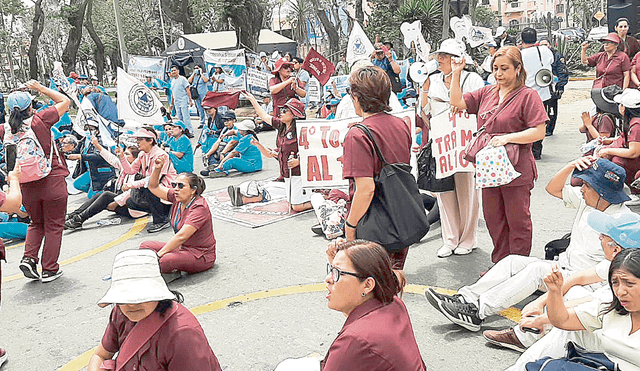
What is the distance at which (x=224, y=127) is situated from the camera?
11.3 m

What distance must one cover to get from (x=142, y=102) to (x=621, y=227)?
6.73 m

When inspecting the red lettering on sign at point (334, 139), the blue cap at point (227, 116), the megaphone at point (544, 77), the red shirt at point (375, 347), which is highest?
the megaphone at point (544, 77)

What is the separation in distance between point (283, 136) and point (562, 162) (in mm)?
4381

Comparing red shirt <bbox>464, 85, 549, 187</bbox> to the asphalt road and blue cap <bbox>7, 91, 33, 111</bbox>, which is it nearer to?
the asphalt road

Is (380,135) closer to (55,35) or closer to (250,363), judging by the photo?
(250,363)

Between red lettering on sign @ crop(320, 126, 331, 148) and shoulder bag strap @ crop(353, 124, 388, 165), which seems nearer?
shoulder bag strap @ crop(353, 124, 388, 165)

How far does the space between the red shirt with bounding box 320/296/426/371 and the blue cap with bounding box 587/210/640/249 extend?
1.25 metres

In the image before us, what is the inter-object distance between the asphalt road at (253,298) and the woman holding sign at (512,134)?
0.66 metres

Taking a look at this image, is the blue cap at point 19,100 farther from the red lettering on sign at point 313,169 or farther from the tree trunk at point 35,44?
the tree trunk at point 35,44

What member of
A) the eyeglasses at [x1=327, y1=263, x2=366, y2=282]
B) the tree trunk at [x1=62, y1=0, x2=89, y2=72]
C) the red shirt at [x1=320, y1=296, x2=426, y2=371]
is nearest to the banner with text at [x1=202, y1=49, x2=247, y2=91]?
the eyeglasses at [x1=327, y1=263, x2=366, y2=282]

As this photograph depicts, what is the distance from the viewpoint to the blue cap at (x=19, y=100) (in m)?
5.23

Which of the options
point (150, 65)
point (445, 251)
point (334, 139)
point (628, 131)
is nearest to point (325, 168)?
point (334, 139)

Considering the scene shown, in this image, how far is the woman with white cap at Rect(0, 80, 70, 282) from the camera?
211 inches

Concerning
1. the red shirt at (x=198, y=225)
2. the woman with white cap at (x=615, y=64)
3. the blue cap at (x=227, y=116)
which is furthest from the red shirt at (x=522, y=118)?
the blue cap at (x=227, y=116)
